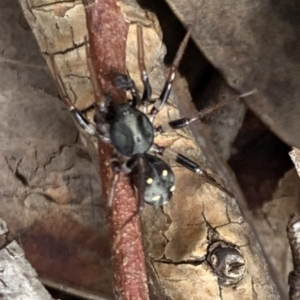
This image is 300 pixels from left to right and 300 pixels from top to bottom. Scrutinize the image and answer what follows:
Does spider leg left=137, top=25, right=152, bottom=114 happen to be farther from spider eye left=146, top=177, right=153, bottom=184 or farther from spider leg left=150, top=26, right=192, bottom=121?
spider eye left=146, top=177, right=153, bottom=184

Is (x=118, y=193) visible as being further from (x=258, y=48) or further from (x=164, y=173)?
(x=258, y=48)

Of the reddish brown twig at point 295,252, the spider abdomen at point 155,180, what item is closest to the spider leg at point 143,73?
the spider abdomen at point 155,180

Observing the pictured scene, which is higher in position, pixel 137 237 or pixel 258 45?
pixel 258 45

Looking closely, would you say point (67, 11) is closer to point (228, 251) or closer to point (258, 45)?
point (258, 45)

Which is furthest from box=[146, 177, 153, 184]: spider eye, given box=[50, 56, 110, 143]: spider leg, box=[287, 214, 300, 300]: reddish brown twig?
box=[287, 214, 300, 300]: reddish brown twig

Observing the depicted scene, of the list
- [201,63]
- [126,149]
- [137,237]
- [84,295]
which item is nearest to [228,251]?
[137,237]

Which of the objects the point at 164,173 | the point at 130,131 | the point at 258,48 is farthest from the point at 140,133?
the point at 258,48

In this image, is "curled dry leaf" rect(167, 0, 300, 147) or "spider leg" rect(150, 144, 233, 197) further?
"curled dry leaf" rect(167, 0, 300, 147)
